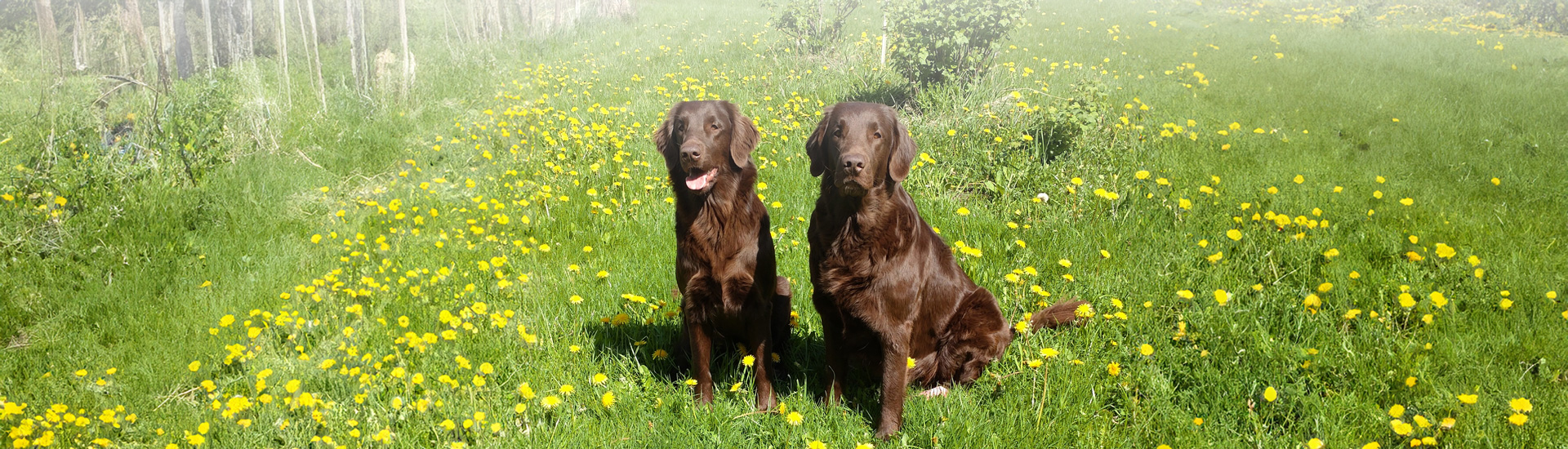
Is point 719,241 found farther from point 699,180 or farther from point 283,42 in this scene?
point 283,42

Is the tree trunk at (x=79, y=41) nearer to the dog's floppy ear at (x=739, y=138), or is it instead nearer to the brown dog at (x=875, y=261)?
the dog's floppy ear at (x=739, y=138)

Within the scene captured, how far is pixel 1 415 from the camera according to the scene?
9.07 ft

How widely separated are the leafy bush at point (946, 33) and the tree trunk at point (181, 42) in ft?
19.7

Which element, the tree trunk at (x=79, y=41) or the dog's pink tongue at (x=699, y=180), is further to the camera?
the tree trunk at (x=79, y=41)

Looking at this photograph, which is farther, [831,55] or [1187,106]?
[831,55]

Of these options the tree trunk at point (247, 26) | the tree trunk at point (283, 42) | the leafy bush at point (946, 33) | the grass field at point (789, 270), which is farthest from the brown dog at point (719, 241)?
the tree trunk at point (247, 26)

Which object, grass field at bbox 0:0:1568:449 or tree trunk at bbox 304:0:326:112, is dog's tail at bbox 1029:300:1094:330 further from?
tree trunk at bbox 304:0:326:112

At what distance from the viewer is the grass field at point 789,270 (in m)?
2.84

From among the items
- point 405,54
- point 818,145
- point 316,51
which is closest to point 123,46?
point 316,51

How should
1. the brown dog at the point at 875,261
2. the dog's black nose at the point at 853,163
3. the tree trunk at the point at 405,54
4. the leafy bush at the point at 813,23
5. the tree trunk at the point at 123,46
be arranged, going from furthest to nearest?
1. the leafy bush at the point at 813,23
2. the tree trunk at the point at 405,54
3. the tree trunk at the point at 123,46
4. the brown dog at the point at 875,261
5. the dog's black nose at the point at 853,163

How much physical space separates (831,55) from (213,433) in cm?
719

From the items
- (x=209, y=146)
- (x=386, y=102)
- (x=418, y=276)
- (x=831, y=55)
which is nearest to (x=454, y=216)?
(x=418, y=276)

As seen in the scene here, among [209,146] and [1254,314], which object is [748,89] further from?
[1254,314]

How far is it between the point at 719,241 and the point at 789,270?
1.18 meters
